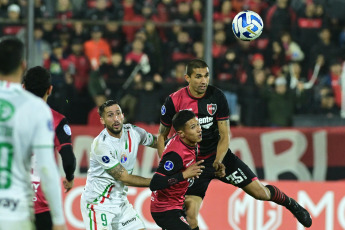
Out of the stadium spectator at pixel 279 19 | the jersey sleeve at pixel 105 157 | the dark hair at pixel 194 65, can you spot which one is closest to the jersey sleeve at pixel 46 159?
the jersey sleeve at pixel 105 157

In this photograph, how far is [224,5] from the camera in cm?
1462

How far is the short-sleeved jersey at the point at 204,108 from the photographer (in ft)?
24.8

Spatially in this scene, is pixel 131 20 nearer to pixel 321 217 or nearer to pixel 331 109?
pixel 331 109

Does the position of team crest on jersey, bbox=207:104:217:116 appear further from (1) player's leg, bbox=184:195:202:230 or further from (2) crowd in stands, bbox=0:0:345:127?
(2) crowd in stands, bbox=0:0:345:127

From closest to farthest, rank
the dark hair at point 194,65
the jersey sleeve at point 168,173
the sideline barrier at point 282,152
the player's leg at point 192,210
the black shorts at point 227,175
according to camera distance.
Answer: the jersey sleeve at point 168,173
the dark hair at point 194,65
the player's leg at point 192,210
the black shorts at point 227,175
the sideline barrier at point 282,152

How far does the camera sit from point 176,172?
269 inches

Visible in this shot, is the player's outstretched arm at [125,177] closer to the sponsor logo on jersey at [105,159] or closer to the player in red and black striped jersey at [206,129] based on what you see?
the sponsor logo on jersey at [105,159]

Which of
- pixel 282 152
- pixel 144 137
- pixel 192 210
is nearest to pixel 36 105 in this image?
pixel 144 137

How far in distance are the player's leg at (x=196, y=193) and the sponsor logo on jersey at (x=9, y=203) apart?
141 inches

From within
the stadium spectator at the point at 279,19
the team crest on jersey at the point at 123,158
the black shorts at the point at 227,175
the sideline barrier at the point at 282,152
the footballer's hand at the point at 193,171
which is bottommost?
the sideline barrier at the point at 282,152

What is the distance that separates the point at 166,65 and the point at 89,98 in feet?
5.04

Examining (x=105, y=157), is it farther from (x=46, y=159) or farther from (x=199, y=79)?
(x=46, y=159)

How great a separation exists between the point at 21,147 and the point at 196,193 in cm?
384

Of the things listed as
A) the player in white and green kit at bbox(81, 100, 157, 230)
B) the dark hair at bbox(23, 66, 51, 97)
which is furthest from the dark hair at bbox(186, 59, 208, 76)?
the dark hair at bbox(23, 66, 51, 97)
